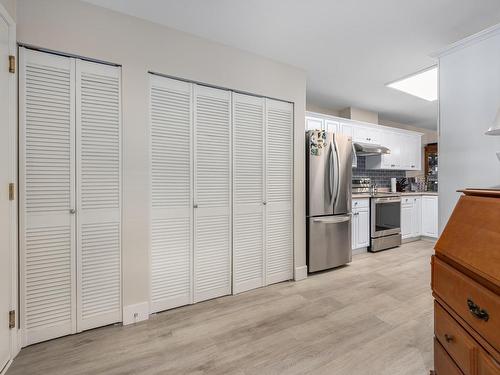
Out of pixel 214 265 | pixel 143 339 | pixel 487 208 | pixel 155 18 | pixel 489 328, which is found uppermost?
pixel 155 18

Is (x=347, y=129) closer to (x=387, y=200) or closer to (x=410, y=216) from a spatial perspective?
(x=387, y=200)

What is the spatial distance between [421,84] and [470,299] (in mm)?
3494

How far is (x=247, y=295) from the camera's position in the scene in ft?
8.50

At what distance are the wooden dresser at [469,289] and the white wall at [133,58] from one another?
80.4 inches

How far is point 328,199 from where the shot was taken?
3.25m

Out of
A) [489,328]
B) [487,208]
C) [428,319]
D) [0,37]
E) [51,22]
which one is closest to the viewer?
[489,328]

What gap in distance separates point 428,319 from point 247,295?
160 cm

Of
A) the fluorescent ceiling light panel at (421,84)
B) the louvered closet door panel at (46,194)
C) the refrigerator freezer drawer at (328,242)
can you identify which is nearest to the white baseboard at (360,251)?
the refrigerator freezer drawer at (328,242)

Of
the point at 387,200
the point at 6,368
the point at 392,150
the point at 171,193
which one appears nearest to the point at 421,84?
the point at 392,150

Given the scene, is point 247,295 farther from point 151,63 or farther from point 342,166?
point 151,63

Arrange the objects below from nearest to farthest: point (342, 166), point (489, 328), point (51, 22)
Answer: point (489, 328) < point (51, 22) < point (342, 166)

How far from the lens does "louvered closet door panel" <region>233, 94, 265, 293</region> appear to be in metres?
2.62

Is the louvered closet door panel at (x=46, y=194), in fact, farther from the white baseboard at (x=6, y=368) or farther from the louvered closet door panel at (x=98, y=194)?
the white baseboard at (x=6, y=368)

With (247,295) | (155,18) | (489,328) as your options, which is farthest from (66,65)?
(489,328)
